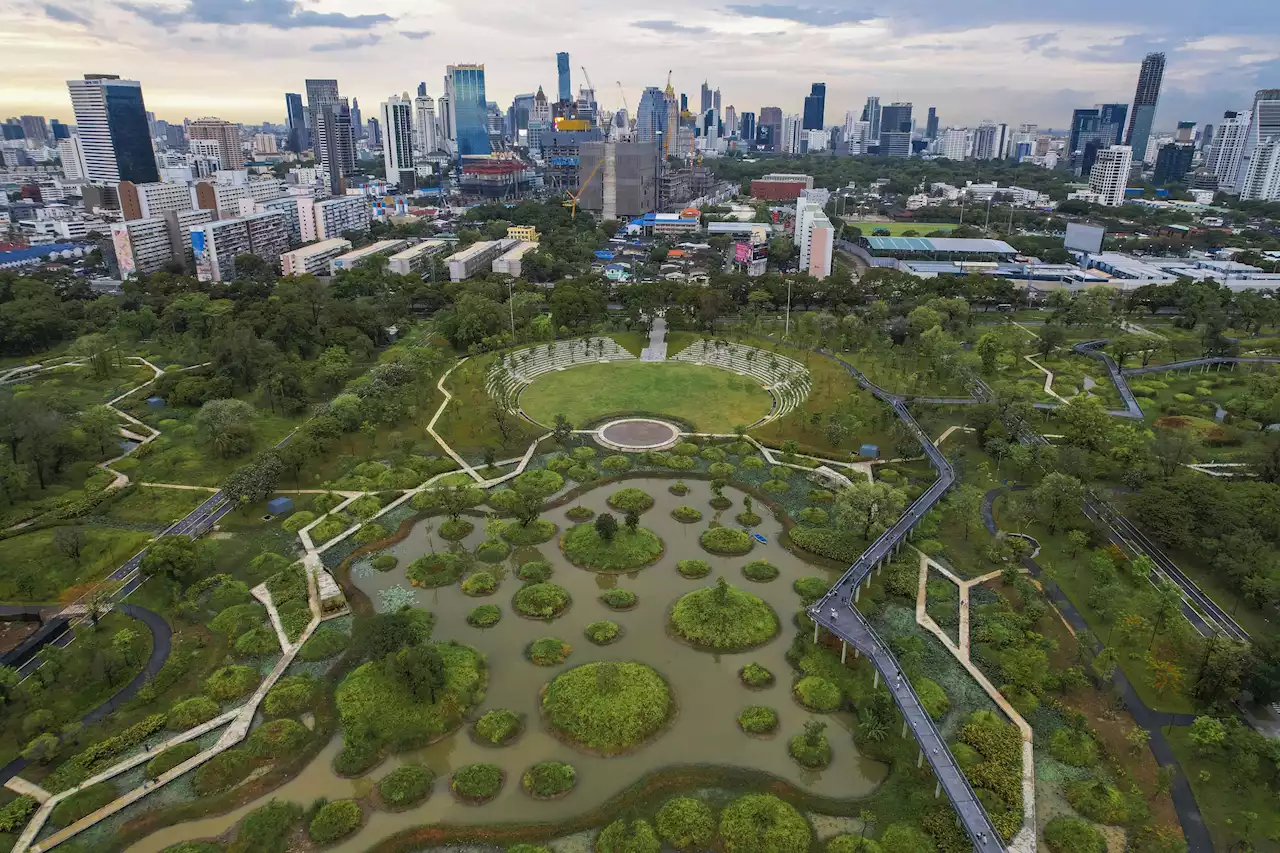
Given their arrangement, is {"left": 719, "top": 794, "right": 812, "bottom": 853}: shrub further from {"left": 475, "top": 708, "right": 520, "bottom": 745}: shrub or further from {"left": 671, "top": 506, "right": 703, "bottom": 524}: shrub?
{"left": 671, "top": 506, "right": 703, "bottom": 524}: shrub

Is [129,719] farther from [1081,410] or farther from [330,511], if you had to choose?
[1081,410]

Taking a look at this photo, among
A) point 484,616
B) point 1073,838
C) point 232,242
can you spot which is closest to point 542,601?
point 484,616

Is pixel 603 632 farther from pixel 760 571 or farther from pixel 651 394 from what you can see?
pixel 651 394

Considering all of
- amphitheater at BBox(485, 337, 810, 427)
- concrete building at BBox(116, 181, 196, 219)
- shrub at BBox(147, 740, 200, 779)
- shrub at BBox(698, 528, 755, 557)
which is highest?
concrete building at BBox(116, 181, 196, 219)

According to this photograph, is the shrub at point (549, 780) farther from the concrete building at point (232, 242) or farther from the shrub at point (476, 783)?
the concrete building at point (232, 242)

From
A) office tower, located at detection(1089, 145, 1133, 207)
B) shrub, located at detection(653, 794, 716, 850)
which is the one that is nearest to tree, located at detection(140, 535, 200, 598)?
shrub, located at detection(653, 794, 716, 850)

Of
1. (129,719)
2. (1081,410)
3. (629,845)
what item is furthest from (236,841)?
(1081,410)
